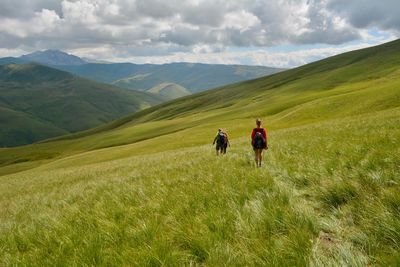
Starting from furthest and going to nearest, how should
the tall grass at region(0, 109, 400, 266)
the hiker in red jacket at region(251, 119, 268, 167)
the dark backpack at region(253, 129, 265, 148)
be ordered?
the dark backpack at region(253, 129, 265, 148)
the hiker in red jacket at region(251, 119, 268, 167)
the tall grass at region(0, 109, 400, 266)

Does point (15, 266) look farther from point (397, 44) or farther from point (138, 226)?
point (397, 44)

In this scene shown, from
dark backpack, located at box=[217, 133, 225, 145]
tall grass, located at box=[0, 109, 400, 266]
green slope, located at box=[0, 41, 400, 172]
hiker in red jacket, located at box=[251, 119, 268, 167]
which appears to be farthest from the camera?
green slope, located at box=[0, 41, 400, 172]

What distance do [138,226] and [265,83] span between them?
592ft

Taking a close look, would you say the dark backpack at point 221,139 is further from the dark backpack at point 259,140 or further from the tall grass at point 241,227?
the tall grass at point 241,227

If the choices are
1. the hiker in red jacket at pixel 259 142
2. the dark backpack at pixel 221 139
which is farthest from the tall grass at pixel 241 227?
the dark backpack at pixel 221 139

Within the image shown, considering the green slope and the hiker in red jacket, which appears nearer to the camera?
the hiker in red jacket

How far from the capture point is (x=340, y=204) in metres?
5.67

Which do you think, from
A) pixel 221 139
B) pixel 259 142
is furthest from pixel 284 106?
pixel 259 142

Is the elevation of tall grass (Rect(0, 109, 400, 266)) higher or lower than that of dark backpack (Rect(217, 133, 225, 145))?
higher

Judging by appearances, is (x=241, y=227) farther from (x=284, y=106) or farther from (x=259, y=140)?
(x=284, y=106)

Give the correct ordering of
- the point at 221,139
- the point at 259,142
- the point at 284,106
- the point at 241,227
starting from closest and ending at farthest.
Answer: the point at 241,227
the point at 259,142
the point at 221,139
the point at 284,106

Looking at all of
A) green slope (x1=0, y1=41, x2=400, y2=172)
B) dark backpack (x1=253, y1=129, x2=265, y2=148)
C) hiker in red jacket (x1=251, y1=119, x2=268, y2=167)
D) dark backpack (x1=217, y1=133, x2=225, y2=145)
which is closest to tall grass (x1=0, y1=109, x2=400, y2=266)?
hiker in red jacket (x1=251, y1=119, x2=268, y2=167)

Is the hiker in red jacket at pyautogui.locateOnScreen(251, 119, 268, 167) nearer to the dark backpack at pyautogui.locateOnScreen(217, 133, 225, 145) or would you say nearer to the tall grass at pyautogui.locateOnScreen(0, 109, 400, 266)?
the tall grass at pyautogui.locateOnScreen(0, 109, 400, 266)

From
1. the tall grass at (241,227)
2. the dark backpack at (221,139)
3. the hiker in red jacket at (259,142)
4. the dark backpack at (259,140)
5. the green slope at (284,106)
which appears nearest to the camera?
the tall grass at (241,227)
